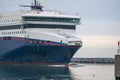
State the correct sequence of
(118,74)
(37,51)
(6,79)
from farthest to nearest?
(37,51)
(6,79)
(118,74)

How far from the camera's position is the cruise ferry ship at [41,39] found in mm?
86562

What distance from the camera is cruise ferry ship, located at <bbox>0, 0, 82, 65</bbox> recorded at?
8656 cm

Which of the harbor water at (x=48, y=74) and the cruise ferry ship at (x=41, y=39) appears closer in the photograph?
the harbor water at (x=48, y=74)

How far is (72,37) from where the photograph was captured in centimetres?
8838

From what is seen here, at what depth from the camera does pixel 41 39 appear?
87562 mm

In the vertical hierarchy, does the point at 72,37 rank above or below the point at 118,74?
below

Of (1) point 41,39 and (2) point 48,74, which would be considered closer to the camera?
(2) point 48,74

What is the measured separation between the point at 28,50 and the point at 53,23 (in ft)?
21.4

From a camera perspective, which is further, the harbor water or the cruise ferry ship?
the cruise ferry ship

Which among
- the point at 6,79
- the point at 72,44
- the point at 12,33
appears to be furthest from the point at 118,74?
the point at 12,33

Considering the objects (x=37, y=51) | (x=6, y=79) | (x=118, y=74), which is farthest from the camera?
(x=37, y=51)

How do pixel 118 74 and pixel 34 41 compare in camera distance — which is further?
pixel 34 41

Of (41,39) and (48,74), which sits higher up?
(41,39)

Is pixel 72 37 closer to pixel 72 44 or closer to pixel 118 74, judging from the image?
pixel 72 44
